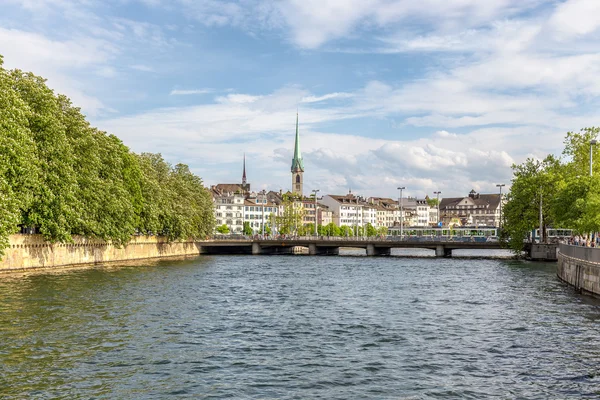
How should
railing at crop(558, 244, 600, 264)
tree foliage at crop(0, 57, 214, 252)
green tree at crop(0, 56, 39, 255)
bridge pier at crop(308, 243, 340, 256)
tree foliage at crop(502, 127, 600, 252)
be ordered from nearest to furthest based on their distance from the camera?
railing at crop(558, 244, 600, 264) < green tree at crop(0, 56, 39, 255) < tree foliage at crop(0, 57, 214, 252) < tree foliage at crop(502, 127, 600, 252) < bridge pier at crop(308, 243, 340, 256)

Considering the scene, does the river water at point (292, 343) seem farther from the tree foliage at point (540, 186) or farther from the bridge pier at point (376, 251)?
the bridge pier at point (376, 251)

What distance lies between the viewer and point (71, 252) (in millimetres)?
75312

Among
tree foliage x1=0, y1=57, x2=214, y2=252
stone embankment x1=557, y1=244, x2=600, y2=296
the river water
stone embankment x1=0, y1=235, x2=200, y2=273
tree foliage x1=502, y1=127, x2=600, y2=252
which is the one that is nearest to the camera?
the river water

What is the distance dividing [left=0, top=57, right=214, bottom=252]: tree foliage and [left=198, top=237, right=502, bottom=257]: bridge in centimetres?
3687

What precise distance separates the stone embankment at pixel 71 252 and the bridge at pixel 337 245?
27.4 meters

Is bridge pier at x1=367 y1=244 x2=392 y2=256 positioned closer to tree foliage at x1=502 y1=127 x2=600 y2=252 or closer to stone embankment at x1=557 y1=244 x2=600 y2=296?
tree foliage at x1=502 y1=127 x2=600 y2=252

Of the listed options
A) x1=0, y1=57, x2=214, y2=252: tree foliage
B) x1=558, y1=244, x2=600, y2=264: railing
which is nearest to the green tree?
x1=0, y1=57, x2=214, y2=252: tree foliage

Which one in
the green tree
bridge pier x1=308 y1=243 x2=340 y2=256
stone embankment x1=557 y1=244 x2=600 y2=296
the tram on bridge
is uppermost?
the green tree

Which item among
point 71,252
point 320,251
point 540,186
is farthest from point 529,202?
point 71,252

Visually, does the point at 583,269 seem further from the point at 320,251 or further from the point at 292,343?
the point at 320,251

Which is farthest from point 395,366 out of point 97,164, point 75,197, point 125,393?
point 97,164

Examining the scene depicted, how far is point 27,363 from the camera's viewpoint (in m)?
23.0

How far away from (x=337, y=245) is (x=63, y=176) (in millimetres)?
73509

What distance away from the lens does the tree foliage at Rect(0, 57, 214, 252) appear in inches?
2076
